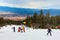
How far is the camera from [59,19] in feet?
64.1

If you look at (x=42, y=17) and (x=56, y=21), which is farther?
(x=42, y=17)

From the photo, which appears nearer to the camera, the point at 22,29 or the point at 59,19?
the point at 59,19

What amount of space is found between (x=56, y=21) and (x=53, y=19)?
15.4 inches

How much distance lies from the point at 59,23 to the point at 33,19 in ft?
13.4

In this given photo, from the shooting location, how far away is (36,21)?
2359 centimetres

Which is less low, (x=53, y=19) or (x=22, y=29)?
(x=53, y=19)

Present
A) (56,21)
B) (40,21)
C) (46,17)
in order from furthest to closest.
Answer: (40,21) < (46,17) < (56,21)

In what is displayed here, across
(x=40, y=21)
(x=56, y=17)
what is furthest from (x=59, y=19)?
(x=40, y=21)

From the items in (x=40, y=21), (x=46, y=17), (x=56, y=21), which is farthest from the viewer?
(x=40, y=21)

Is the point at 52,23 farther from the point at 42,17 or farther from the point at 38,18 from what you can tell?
the point at 38,18

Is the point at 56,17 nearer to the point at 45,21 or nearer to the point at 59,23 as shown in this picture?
the point at 59,23

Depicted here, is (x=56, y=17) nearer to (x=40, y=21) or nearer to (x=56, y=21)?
(x=56, y=21)

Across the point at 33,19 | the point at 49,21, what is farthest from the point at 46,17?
the point at 33,19

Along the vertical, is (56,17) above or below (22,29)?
above
